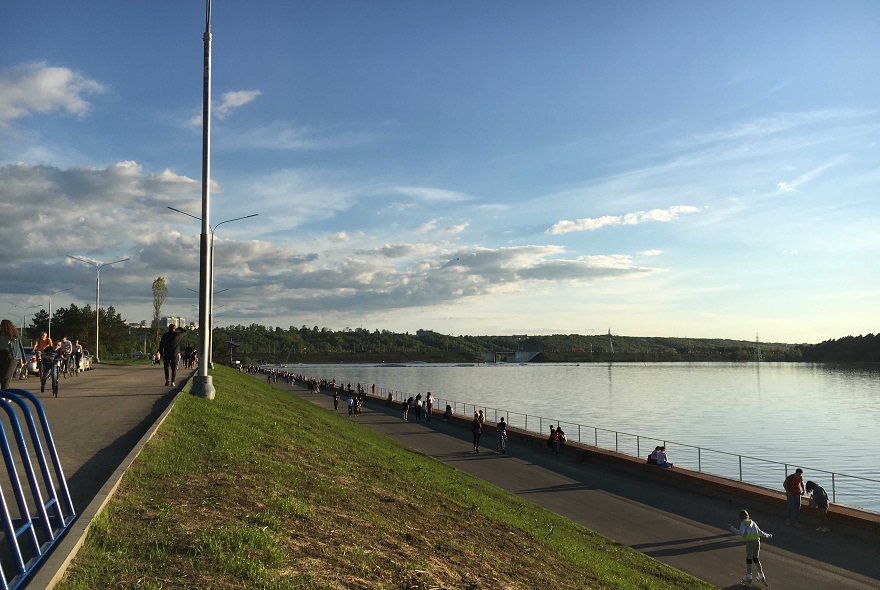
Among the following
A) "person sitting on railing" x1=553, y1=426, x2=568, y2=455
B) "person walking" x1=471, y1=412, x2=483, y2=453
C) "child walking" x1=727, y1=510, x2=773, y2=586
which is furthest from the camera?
"person sitting on railing" x1=553, y1=426, x2=568, y2=455

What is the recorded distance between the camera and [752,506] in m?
20.5

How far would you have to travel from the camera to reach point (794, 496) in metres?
18.3

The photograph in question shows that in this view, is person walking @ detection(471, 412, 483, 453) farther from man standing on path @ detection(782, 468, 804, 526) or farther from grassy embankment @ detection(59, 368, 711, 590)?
grassy embankment @ detection(59, 368, 711, 590)

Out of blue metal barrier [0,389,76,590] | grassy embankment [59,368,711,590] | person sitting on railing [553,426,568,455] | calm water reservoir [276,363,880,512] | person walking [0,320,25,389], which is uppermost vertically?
person walking [0,320,25,389]

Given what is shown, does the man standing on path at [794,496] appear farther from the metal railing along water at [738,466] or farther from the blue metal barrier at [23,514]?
the blue metal barrier at [23,514]

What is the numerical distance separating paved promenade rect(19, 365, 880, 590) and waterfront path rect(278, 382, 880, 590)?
0.03 metres

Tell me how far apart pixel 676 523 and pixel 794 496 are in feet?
10.2

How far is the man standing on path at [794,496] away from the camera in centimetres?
1791

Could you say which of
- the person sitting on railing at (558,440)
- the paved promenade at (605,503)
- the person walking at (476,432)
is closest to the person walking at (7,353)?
the paved promenade at (605,503)

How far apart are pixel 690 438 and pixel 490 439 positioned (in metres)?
19.5

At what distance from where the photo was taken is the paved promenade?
10.6m

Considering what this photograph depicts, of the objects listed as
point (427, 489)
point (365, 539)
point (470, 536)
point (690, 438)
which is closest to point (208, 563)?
point (365, 539)

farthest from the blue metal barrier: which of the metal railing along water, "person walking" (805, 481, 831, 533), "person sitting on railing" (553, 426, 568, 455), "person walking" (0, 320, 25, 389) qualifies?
"person sitting on railing" (553, 426, 568, 455)

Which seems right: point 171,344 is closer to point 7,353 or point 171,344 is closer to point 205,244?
point 205,244
